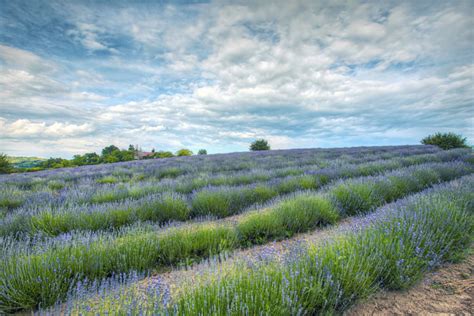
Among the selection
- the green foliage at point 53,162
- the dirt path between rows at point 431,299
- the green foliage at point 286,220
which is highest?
the green foliage at point 53,162

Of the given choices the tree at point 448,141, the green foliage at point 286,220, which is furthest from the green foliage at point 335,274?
the tree at point 448,141

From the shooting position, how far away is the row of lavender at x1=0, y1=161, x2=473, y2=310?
1887 millimetres

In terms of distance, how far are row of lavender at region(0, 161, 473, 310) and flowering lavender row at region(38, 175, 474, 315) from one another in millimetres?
252

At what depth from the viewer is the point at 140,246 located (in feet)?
8.21

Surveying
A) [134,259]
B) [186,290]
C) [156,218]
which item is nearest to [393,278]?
[186,290]

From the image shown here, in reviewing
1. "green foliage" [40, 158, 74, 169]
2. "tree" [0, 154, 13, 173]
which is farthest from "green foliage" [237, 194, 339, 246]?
"green foliage" [40, 158, 74, 169]

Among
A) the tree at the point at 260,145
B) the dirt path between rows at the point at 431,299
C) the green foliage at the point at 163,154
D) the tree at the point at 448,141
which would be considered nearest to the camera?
the dirt path between rows at the point at 431,299

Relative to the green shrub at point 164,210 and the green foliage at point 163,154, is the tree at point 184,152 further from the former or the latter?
the green shrub at point 164,210

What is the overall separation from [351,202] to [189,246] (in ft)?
9.91

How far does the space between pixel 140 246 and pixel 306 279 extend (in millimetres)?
1813

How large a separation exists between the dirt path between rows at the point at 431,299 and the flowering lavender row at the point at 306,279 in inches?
3.1

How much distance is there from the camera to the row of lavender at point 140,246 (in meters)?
1.89

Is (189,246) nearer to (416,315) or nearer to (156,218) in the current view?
(156,218)

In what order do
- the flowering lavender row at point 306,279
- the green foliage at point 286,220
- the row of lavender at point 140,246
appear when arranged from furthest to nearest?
→ the green foliage at point 286,220, the row of lavender at point 140,246, the flowering lavender row at point 306,279
